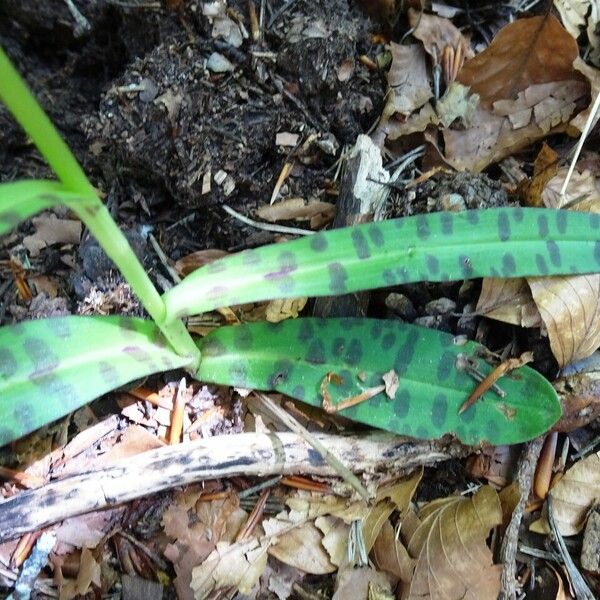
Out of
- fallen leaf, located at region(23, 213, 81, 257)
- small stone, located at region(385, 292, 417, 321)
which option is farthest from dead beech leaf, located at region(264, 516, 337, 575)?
fallen leaf, located at region(23, 213, 81, 257)

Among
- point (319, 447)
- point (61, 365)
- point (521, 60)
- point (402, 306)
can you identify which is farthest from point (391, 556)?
point (521, 60)

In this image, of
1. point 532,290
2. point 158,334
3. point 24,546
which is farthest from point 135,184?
point 532,290

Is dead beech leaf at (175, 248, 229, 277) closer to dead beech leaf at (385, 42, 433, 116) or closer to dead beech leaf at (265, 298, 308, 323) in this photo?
dead beech leaf at (265, 298, 308, 323)

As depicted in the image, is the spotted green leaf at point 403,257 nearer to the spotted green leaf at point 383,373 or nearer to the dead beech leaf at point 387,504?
the spotted green leaf at point 383,373

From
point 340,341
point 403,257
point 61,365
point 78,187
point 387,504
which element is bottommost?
point 387,504

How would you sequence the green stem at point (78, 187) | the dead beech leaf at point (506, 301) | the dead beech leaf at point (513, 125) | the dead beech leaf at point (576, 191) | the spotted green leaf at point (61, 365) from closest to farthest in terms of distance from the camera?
the green stem at point (78, 187), the spotted green leaf at point (61, 365), the dead beech leaf at point (506, 301), the dead beech leaf at point (576, 191), the dead beech leaf at point (513, 125)

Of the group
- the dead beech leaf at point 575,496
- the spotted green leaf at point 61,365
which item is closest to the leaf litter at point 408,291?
the dead beech leaf at point 575,496

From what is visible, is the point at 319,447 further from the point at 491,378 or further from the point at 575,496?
the point at 575,496

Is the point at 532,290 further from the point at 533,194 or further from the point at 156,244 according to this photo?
the point at 156,244
